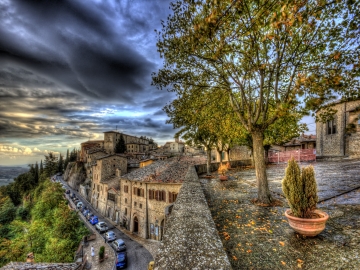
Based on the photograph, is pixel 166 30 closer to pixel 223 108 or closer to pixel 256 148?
pixel 223 108

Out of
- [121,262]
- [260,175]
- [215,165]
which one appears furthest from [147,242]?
[260,175]

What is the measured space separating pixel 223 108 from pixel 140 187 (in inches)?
771

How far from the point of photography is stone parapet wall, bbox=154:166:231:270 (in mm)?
2064

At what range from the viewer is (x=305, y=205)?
4.03m

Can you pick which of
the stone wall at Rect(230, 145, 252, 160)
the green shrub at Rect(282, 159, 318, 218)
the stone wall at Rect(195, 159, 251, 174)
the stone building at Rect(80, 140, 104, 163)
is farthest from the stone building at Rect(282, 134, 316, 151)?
the stone building at Rect(80, 140, 104, 163)

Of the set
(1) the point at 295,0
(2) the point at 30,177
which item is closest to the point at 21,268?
(1) the point at 295,0

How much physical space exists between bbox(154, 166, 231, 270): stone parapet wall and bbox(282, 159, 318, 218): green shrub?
6.96ft

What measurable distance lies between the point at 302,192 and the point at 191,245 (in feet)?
10.3

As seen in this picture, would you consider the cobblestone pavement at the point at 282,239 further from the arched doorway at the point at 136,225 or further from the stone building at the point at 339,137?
the arched doorway at the point at 136,225

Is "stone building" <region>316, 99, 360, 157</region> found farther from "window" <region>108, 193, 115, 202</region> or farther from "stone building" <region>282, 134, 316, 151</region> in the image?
"window" <region>108, 193, 115, 202</region>

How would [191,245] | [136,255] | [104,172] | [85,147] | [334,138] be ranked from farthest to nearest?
1. [85,147]
2. [104,172]
3. [334,138]
4. [136,255]
5. [191,245]

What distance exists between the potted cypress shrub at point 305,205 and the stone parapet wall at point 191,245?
2123 mm

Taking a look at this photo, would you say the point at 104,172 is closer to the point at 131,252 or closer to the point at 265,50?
the point at 131,252

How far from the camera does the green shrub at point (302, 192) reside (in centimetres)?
402
